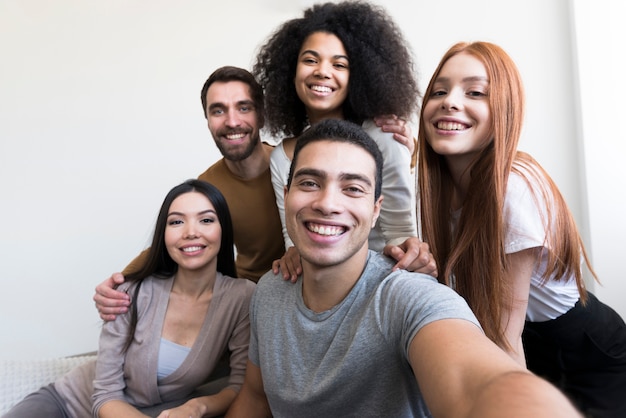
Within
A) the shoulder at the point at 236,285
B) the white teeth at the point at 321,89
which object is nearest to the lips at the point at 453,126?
the white teeth at the point at 321,89

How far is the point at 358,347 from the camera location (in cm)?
127

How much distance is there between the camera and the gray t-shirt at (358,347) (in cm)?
119

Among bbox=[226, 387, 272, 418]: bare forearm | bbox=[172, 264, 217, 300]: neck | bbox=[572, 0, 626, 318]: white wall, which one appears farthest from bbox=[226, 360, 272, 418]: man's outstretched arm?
bbox=[572, 0, 626, 318]: white wall

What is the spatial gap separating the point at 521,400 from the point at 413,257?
727mm

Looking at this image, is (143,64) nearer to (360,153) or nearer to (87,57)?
(87,57)

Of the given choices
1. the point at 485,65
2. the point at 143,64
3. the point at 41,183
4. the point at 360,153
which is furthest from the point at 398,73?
the point at 41,183

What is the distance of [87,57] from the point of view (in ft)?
11.7

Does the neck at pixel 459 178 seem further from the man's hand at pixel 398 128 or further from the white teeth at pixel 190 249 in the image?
the white teeth at pixel 190 249

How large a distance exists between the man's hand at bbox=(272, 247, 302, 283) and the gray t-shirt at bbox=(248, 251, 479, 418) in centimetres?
8

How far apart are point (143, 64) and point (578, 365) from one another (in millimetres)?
3011

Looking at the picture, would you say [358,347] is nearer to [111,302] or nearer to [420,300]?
[420,300]

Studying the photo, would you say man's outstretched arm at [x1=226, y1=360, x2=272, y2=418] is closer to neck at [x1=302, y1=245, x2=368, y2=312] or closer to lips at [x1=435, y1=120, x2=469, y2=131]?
neck at [x1=302, y1=245, x2=368, y2=312]

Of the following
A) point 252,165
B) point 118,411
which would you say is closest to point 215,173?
point 252,165

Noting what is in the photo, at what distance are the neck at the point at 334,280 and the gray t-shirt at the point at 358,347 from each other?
27mm
